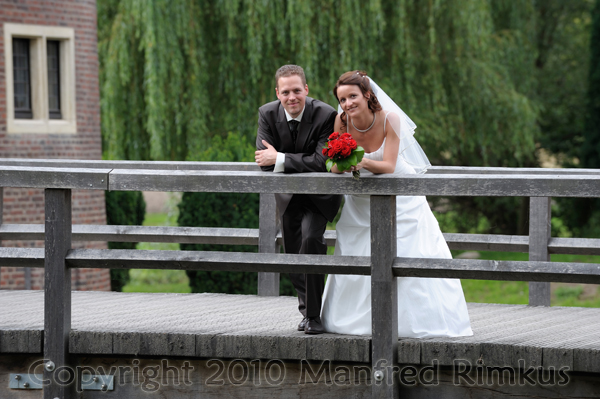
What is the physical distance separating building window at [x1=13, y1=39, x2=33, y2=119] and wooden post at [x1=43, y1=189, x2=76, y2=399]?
27.6 ft

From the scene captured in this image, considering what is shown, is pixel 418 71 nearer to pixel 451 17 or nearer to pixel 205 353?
pixel 451 17

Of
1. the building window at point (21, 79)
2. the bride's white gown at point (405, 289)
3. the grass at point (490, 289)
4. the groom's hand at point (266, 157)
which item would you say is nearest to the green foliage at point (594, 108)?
the grass at point (490, 289)

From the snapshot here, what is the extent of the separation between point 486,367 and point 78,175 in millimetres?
2506

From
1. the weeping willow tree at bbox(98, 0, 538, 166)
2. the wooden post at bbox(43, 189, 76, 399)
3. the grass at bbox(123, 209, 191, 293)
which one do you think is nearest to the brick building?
the weeping willow tree at bbox(98, 0, 538, 166)

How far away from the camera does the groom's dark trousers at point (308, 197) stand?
5012 mm

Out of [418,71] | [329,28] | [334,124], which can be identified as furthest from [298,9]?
[334,124]

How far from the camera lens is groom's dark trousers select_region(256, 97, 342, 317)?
5.01 meters

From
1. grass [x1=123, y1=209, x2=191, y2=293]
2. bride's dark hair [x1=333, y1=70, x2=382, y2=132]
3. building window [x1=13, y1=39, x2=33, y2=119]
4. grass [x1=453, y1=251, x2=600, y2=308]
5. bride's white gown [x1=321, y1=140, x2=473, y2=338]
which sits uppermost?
building window [x1=13, y1=39, x2=33, y2=119]

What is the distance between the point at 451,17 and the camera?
49.6 ft

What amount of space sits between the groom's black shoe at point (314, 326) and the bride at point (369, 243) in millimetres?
73

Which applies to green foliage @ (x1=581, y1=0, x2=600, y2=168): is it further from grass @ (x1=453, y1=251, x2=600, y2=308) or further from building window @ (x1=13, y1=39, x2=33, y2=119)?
building window @ (x1=13, y1=39, x2=33, y2=119)

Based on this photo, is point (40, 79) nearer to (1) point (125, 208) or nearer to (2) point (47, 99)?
(2) point (47, 99)

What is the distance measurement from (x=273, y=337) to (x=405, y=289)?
0.86m

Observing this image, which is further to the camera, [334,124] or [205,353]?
[334,124]
